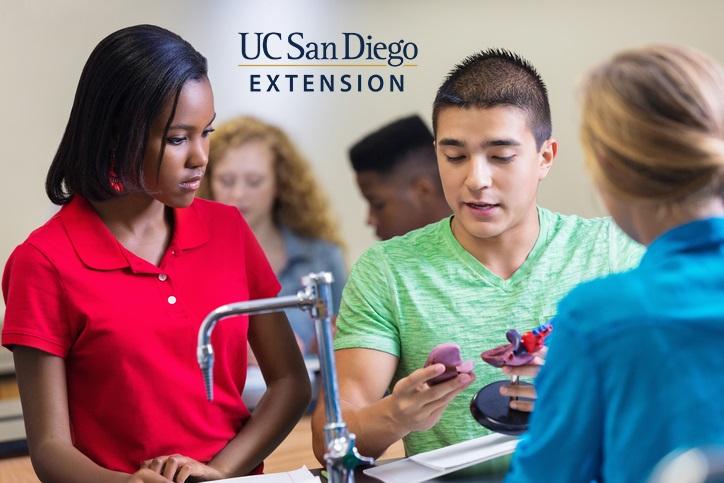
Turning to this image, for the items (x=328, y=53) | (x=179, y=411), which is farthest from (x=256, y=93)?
(x=179, y=411)

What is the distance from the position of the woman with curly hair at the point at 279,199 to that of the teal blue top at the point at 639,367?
223cm

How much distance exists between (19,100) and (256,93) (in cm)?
76

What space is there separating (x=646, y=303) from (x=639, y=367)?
0.07 metres

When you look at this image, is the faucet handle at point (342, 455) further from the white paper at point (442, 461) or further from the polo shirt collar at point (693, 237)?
the polo shirt collar at point (693, 237)

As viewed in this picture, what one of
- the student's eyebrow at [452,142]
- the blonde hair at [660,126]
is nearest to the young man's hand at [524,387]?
the student's eyebrow at [452,142]

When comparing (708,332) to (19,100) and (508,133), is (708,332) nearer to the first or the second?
(508,133)

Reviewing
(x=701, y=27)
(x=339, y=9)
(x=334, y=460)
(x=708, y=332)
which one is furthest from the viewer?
(x=701, y=27)

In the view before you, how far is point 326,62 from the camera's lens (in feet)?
10.7

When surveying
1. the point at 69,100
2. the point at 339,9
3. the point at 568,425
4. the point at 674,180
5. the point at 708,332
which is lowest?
the point at 568,425

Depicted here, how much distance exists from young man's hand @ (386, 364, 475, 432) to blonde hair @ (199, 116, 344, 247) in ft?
5.74

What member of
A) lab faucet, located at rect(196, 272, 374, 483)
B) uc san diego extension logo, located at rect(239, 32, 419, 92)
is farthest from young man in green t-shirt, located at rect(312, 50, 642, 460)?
uc san diego extension logo, located at rect(239, 32, 419, 92)

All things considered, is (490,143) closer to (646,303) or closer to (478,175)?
(478,175)

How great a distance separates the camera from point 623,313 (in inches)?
38.8

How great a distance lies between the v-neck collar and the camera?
200 cm
